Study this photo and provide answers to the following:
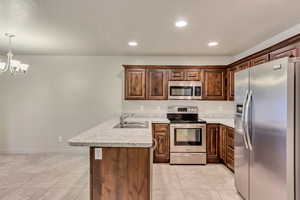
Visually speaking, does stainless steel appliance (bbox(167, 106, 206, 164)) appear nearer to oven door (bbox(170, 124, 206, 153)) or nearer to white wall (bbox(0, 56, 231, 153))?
oven door (bbox(170, 124, 206, 153))

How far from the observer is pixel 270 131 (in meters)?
2.31

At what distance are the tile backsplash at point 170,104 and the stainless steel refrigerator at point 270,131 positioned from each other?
2.41 m

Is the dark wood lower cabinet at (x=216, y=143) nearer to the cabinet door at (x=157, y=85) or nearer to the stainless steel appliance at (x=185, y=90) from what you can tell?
the stainless steel appliance at (x=185, y=90)

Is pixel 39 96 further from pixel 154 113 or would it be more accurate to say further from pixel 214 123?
pixel 214 123

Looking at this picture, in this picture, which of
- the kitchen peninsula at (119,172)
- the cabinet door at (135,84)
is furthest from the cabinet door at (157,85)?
the kitchen peninsula at (119,172)

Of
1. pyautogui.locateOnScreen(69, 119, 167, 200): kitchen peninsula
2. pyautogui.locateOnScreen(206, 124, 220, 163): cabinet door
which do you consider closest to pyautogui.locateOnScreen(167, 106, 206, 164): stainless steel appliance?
pyautogui.locateOnScreen(206, 124, 220, 163): cabinet door

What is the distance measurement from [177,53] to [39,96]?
11.6ft

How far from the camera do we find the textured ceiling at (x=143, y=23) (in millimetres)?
2525

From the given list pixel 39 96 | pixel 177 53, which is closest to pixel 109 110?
pixel 39 96

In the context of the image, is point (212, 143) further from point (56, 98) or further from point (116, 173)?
point (56, 98)

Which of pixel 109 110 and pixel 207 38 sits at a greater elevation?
pixel 207 38

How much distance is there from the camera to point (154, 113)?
5.52m

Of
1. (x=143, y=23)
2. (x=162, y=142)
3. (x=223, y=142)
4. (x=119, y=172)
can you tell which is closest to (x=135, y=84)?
(x=162, y=142)

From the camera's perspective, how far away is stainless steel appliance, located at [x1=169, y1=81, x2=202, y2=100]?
5148 mm
